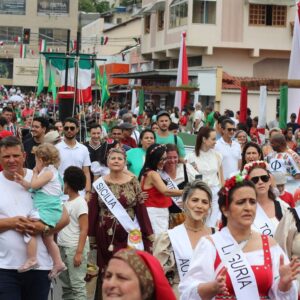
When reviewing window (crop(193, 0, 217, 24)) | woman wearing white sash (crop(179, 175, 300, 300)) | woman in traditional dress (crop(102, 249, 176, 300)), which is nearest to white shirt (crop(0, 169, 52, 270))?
woman wearing white sash (crop(179, 175, 300, 300))

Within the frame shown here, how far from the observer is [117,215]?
8.21 m

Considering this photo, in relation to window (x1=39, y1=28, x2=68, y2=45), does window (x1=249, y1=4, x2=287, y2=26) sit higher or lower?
lower

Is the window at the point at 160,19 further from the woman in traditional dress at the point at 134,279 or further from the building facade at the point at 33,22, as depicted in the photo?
the woman in traditional dress at the point at 134,279

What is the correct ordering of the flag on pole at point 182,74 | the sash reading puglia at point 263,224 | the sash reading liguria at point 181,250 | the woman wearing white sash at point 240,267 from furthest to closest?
the flag on pole at point 182,74 → the sash reading puglia at point 263,224 → the sash reading liguria at point 181,250 → the woman wearing white sash at point 240,267

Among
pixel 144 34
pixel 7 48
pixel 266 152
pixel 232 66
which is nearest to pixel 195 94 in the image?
pixel 232 66

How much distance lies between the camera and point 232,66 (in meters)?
45.8

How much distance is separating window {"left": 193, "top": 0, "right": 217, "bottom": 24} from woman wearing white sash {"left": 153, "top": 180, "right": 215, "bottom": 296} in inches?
1549

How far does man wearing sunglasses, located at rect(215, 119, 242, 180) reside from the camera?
1220 centimetres

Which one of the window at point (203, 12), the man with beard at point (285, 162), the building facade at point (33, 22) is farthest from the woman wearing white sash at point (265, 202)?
the building facade at point (33, 22)

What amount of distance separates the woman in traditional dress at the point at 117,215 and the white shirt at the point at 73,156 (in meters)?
2.41

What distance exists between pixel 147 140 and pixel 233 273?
6281 mm

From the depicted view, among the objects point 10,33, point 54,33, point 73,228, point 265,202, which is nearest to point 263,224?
point 265,202

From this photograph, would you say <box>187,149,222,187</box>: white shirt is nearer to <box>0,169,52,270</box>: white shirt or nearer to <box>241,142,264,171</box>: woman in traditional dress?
<box>241,142,264,171</box>: woman in traditional dress

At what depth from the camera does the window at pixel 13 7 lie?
93938 millimetres
